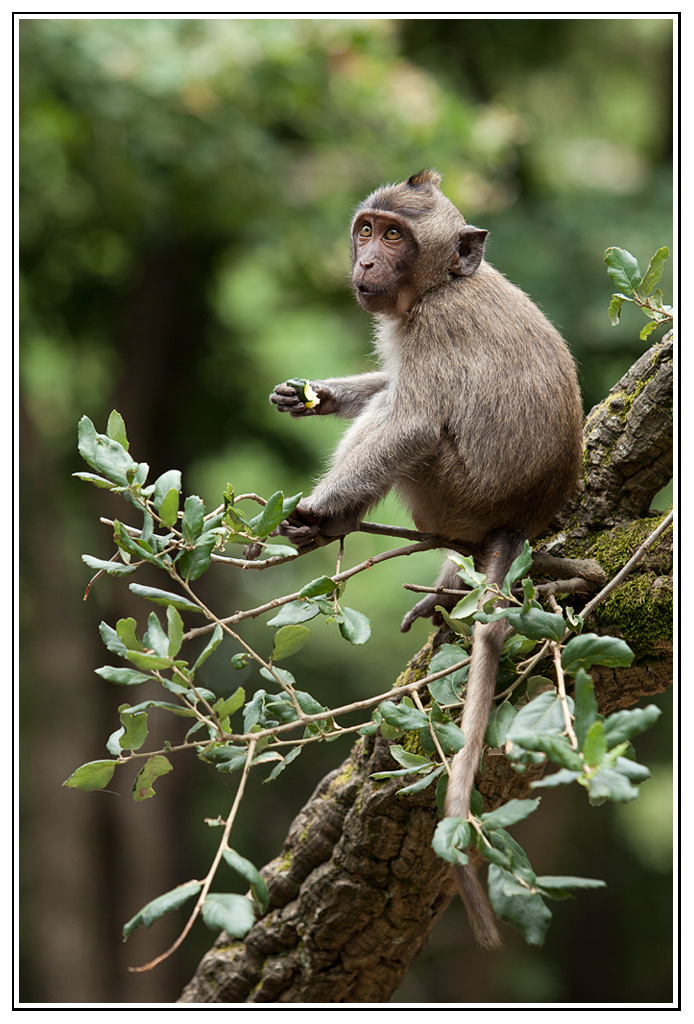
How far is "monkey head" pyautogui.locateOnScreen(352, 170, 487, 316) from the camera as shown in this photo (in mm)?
3562

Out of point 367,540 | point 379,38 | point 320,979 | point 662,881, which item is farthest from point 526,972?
point 379,38

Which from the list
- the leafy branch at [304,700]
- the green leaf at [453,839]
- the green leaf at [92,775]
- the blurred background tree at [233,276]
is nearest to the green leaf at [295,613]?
the leafy branch at [304,700]

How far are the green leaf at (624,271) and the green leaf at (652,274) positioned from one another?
2 centimetres

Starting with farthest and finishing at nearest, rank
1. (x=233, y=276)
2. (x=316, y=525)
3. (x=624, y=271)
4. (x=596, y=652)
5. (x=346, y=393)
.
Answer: (x=233, y=276)
(x=346, y=393)
(x=316, y=525)
(x=624, y=271)
(x=596, y=652)

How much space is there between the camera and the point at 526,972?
13.0 metres

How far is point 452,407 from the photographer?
3.33 m

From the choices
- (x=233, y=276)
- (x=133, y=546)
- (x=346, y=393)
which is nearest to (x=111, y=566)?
(x=133, y=546)

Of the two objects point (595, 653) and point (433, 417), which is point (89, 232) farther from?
point (595, 653)

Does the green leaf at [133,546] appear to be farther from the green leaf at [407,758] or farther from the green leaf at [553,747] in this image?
the green leaf at [553,747]

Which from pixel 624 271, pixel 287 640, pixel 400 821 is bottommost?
pixel 400 821

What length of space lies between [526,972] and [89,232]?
36.5ft

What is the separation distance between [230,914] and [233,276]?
9027mm

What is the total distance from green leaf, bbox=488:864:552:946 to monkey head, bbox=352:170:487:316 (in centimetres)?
223

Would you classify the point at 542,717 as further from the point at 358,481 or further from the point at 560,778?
the point at 358,481
